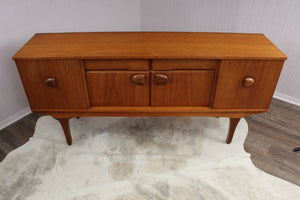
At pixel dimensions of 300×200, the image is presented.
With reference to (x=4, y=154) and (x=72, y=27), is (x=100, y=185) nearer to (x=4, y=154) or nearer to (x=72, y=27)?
(x=4, y=154)

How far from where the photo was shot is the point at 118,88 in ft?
4.46

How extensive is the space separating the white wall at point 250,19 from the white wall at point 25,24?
646 mm

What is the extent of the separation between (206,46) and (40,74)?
3.20 feet

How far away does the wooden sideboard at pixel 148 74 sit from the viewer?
4.13 ft

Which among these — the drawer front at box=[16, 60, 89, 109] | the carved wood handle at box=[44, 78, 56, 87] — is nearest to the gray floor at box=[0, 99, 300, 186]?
the drawer front at box=[16, 60, 89, 109]

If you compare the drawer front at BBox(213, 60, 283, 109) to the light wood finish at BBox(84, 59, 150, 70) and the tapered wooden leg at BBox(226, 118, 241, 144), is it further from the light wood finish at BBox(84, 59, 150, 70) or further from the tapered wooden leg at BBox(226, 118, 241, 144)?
the light wood finish at BBox(84, 59, 150, 70)

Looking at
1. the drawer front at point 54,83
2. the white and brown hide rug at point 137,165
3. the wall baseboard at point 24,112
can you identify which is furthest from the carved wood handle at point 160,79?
the wall baseboard at point 24,112

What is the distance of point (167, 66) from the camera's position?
1.28 meters

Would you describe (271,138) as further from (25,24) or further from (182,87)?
(25,24)

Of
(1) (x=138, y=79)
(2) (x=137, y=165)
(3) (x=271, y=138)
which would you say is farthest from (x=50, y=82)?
(3) (x=271, y=138)

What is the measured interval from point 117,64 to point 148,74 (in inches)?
7.3

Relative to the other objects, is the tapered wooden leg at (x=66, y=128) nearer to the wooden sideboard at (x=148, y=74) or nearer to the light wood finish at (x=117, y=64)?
the wooden sideboard at (x=148, y=74)

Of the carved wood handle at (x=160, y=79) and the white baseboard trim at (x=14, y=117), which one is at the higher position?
the carved wood handle at (x=160, y=79)

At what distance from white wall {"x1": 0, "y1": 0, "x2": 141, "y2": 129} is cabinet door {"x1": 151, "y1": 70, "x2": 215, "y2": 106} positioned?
3.80 ft
